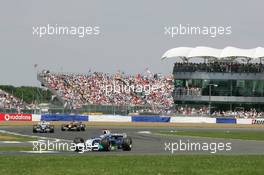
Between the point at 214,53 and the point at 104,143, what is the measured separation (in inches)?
2690

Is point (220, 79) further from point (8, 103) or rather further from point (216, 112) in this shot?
point (8, 103)

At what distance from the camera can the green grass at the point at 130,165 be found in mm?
22109

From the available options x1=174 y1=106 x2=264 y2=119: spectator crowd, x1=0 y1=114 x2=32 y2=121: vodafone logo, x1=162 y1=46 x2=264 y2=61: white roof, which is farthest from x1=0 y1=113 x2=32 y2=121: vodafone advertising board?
x1=162 y1=46 x2=264 y2=61: white roof

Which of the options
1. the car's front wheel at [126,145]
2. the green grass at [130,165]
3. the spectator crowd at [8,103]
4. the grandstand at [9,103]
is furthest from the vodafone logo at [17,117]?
the green grass at [130,165]

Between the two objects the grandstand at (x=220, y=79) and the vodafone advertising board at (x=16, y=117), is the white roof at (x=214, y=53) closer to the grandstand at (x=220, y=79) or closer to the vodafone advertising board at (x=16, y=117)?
the grandstand at (x=220, y=79)

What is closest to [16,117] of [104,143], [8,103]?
[8,103]

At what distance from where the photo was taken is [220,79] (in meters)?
102

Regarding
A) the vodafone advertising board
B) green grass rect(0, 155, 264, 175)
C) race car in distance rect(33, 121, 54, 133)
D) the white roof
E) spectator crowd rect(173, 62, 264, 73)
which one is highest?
the white roof

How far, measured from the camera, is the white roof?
9788 cm

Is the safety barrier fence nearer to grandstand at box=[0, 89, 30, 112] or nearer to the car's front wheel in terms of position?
grandstand at box=[0, 89, 30, 112]

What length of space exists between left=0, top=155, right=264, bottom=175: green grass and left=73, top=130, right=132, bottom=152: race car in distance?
551cm

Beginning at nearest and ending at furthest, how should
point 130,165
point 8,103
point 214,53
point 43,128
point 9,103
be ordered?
point 130,165 → point 43,128 → point 8,103 → point 9,103 → point 214,53

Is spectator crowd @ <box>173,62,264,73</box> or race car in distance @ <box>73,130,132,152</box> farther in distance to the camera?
spectator crowd @ <box>173,62,264,73</box>

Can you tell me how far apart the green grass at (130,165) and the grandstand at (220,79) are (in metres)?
71.2
